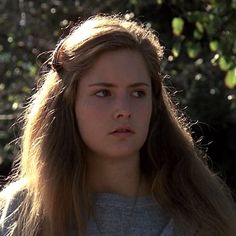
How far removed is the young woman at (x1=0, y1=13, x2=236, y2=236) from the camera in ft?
7.52

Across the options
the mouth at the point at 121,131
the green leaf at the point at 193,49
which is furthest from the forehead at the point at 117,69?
the green leaf at the point at 193,49

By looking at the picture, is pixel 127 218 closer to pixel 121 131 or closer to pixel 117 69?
pixel 121 131

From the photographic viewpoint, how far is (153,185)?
2412 millimetres

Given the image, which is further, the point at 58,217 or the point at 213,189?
the point at 213,189

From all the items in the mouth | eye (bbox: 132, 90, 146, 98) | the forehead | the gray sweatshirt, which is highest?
the forehead

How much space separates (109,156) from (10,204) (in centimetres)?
35

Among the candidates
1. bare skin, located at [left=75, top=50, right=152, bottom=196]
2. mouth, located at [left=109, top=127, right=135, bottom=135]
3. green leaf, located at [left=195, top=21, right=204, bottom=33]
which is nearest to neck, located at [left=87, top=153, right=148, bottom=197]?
bare skin, located at [left=75, top=50, right=152, bottom=196]

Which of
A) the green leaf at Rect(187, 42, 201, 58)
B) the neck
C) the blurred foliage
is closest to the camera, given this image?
the neck

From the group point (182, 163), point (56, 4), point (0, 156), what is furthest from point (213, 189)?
point (0, 156)

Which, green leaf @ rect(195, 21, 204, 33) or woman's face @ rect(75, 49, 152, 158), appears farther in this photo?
green leaf @ rect(195, 21, 204, 33)

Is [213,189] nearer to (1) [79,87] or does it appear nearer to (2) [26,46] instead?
(1) [79,87]

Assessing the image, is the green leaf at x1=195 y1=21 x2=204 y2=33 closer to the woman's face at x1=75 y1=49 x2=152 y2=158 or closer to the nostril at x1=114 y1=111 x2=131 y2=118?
the woman's face at x1=75 y1=49 x2=152 y2=158

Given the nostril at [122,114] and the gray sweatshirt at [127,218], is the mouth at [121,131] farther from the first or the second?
the gray sweatshirt at [127,218]

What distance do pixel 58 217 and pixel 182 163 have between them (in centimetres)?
44
